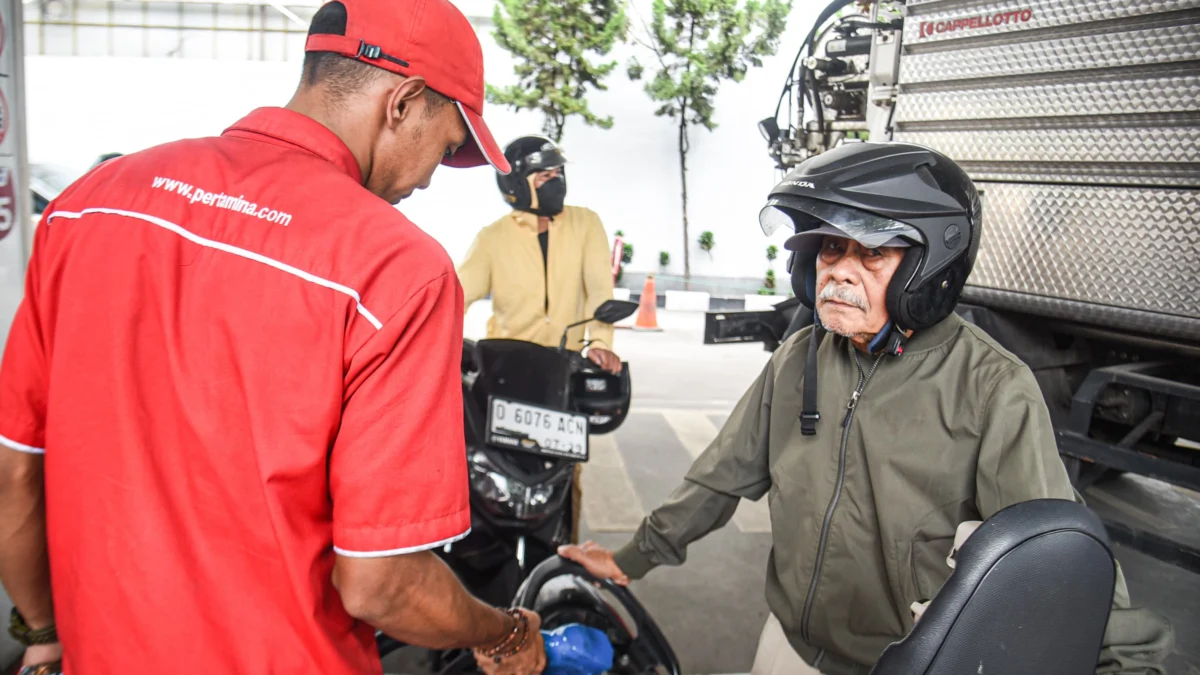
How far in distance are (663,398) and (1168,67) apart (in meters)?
4.90

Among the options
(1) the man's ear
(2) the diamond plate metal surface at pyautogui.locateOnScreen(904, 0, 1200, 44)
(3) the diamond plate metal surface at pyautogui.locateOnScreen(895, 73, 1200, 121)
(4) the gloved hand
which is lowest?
(4) the gloved hand

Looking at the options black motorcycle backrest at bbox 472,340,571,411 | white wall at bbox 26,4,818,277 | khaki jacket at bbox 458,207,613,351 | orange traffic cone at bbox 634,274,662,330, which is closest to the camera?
black motorcycle backrest at bbox 472,340,571,411

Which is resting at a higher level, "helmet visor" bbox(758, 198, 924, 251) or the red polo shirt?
"helmet visor" bbox(758, 198, 924, 251)

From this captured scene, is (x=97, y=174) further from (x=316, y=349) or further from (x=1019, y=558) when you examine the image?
(x=1019, y=558)

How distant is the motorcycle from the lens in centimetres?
266

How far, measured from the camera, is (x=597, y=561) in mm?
2004

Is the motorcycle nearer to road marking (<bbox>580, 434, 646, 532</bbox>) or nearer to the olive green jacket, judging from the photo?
the olive green jacket

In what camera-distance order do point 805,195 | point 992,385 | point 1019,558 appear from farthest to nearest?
point 805,195 → point 992,385 → point 1019,558

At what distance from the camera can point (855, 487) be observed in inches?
66.8

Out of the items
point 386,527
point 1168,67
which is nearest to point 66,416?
point 386,527

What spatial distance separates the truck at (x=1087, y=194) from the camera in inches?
134

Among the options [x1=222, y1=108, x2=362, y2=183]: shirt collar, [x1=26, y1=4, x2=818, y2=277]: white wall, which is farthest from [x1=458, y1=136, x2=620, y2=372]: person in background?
[x1=26, y1=4, x2=818, y2=277]: white wall

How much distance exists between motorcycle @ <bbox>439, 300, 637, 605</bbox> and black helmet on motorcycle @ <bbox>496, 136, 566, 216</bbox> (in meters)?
1.16

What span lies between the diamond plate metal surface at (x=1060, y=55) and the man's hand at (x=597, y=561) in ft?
10.4
